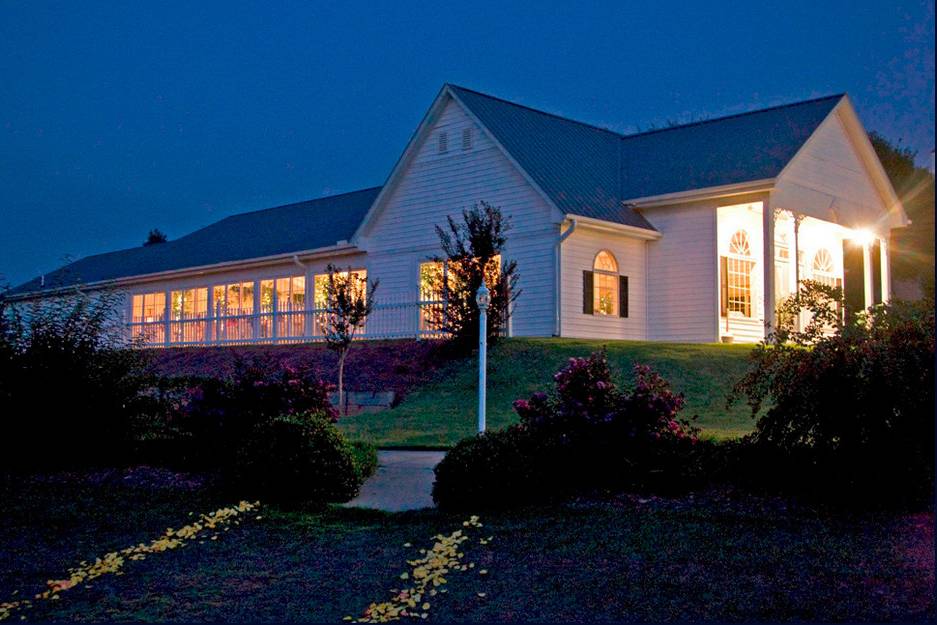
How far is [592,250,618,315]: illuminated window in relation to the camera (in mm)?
23188

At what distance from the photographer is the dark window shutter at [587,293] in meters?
22.7

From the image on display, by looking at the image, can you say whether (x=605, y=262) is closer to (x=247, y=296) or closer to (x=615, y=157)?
(x=615, y=157)

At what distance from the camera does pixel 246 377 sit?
12211mm

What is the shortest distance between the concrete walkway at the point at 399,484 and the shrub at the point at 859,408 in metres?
3.24

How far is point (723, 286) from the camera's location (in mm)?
23578

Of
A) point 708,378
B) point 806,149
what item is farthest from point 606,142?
point 708,378

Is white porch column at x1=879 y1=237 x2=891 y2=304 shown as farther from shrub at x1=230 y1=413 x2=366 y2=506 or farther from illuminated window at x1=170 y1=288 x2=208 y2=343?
shrub at x1=230 y1=413 x2=366 y2=506

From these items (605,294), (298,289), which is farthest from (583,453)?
(298,289)

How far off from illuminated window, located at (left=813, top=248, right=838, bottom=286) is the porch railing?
1090 cm

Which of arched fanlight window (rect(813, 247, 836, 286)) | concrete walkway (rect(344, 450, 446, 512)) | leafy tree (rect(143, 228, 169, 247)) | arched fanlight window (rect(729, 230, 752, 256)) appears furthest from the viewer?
leafy tree (rect(143, 228, 169, 247))

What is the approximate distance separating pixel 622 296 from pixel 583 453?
14561 millimetres

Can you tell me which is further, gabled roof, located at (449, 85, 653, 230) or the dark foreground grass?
gabled roof, located at (449, 85, 653, 230)

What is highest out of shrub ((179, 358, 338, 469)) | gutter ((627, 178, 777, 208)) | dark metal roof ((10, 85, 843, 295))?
dark metal roof ((10, 85, 843, 295))

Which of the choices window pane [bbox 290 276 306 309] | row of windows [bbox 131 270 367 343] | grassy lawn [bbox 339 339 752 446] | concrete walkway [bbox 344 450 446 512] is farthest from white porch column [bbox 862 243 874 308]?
concrete walkway [bbox 344 450 446 512]
